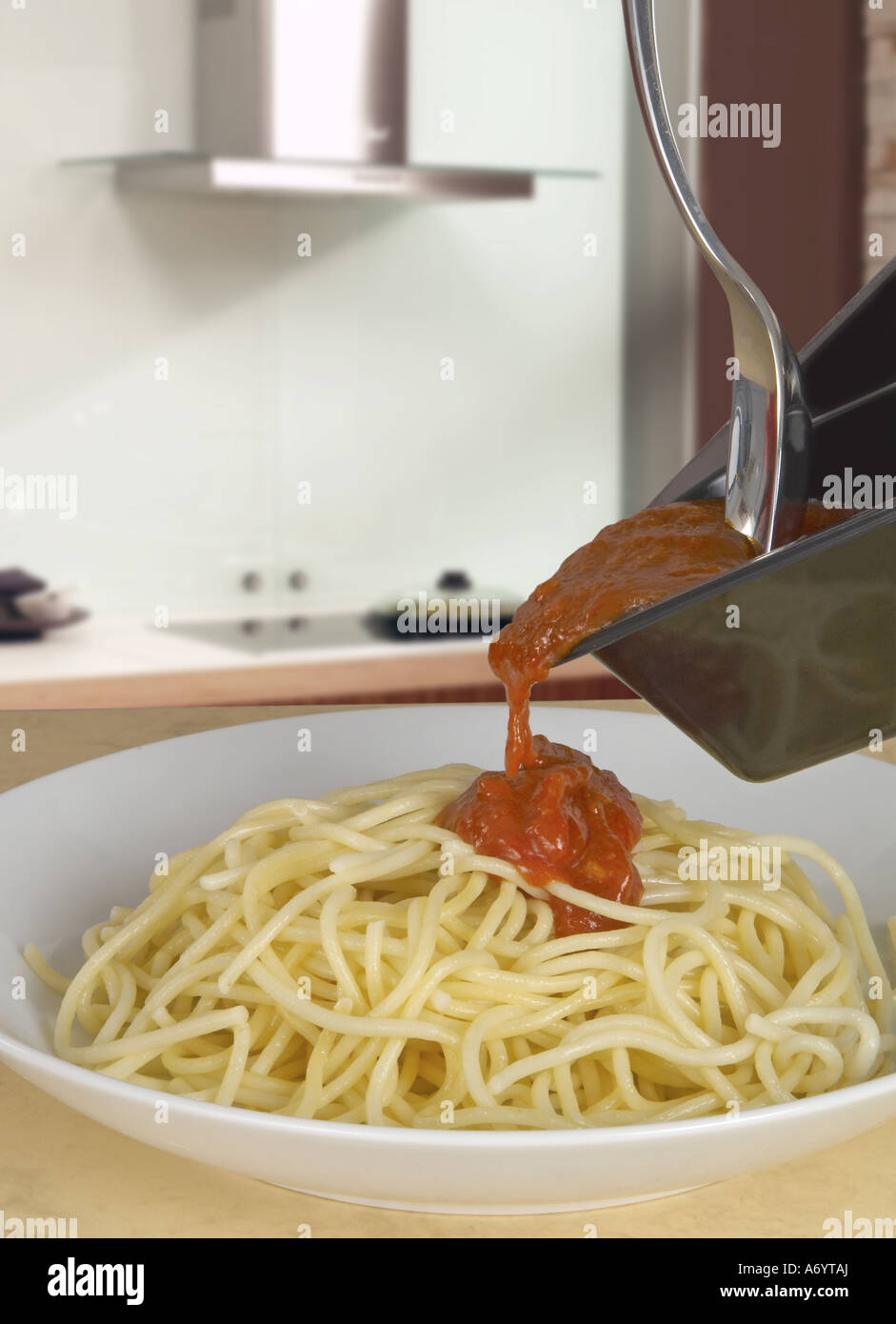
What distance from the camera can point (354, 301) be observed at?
384 cm

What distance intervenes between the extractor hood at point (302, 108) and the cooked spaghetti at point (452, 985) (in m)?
2.58

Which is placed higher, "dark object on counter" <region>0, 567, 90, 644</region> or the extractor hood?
the extractor hood

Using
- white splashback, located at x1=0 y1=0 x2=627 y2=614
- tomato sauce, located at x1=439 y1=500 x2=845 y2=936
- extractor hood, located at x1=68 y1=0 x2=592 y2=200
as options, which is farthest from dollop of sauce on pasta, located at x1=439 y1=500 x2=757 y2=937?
white splashback, located at x1=0 y1=0 x2=627 y2=614

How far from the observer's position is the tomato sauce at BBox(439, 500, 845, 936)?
0.96 metres

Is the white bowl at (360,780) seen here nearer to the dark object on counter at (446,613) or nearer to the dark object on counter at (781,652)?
the dark object on counter at (781,652)

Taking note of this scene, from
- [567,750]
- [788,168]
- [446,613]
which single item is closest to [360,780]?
[567,750]

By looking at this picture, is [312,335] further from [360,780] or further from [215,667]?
[360,780]

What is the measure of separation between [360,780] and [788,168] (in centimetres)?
322

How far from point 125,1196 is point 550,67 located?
3.70 m

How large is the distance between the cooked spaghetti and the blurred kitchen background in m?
2.35

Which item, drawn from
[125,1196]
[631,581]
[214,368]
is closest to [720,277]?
[631,581]

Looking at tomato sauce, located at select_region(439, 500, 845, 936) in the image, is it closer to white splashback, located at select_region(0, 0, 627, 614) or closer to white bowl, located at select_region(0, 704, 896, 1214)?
white bowl, located at select_region(0, 704, 896, 1214)

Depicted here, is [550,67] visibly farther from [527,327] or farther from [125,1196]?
[125,1196]

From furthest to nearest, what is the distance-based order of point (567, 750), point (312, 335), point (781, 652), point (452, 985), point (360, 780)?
point (312, 335) → point (360, 780) → point (567, 750) → point (452, 985) → point (781, 652)
